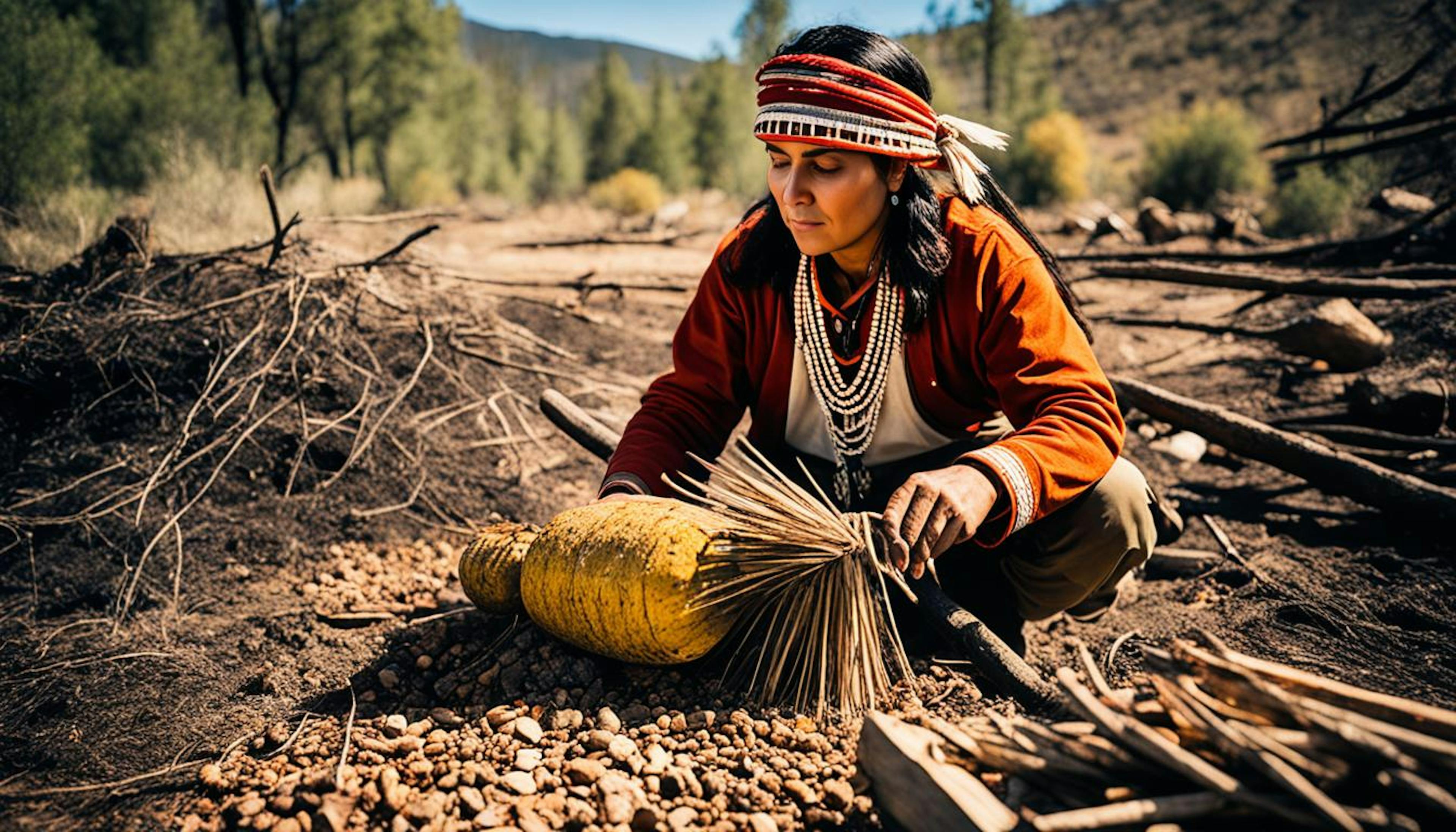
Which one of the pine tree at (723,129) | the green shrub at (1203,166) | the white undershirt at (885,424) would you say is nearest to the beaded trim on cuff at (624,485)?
the white undershirt at (885,424)

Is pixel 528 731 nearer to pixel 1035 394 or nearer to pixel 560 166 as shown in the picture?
pixel 1035 394

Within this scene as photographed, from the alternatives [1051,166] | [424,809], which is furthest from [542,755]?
[1051,166]

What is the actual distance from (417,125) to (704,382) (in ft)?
62.8

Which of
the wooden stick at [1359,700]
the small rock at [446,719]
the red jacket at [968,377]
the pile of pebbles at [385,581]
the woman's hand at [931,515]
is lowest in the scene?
the pile of pebbles at [385,581]

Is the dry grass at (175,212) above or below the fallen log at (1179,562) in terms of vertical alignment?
above

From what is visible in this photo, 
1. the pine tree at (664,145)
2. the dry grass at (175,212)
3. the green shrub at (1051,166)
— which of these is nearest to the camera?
the dry grass at (175,212)

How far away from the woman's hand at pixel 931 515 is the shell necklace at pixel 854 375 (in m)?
0.61

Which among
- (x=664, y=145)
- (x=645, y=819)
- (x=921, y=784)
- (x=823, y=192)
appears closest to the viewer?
(x=921, y=784)

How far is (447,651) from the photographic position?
91.6 inches

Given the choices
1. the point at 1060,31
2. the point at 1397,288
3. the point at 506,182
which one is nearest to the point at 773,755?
the point at 1397,288

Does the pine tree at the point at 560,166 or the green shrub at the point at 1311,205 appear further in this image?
the pine tree at the point at 560,166

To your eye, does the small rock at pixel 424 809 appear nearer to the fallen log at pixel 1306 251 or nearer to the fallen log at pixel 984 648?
the fallen log at pixel 984 648

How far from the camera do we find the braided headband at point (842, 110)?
2.07 meters

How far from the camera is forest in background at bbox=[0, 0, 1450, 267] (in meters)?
7.11
